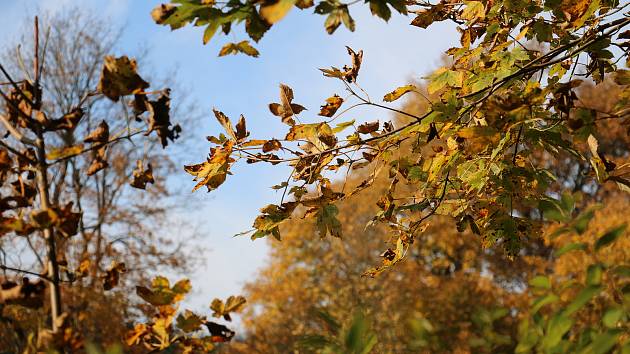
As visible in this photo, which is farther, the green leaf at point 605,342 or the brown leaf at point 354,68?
the brown leaf at point 354,68

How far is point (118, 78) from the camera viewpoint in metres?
1.78

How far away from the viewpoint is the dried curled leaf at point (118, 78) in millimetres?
1769

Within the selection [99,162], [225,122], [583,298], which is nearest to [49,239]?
[99,162]

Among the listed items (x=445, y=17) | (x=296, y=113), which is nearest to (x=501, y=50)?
(x=445, y=17)

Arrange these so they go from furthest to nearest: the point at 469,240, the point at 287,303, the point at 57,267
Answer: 1. the point at 469,240
2. the point at 287,303
3. the point at 57,267

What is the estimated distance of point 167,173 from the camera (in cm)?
1669

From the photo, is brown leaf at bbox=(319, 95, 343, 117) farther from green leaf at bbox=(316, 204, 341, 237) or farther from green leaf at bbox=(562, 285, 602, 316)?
green leaf at bbox=(562, 285, 602, 316)

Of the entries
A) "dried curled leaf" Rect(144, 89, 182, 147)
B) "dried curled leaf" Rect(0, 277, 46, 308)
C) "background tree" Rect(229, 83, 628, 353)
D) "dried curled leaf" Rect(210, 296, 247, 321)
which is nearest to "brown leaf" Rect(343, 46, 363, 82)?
"dried curled leaf" Rect(144, 89, 182, 147)

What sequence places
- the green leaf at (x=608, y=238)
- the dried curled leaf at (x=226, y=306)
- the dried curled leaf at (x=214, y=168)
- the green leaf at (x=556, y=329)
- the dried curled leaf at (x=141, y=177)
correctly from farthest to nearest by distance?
1. the dried curled leaf at (x=214, y=168)
2. the dried curled leaf at (x=226, y=306)
3. the dried curled leaf at (x=141, y=177)
4. the green leaf at (x=608, y=238)
5. the green leaf at (x=556, y=329)

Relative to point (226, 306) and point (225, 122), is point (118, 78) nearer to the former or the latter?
point (225, 122)

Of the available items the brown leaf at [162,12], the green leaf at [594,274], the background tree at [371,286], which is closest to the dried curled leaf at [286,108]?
the brown leaf at [162,12]

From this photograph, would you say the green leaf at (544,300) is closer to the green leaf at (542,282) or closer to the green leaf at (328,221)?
the green leaf at (542,282)

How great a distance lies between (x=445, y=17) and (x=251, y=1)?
4.99 feet

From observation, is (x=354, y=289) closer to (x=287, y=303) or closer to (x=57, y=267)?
(x=287, y=303)
